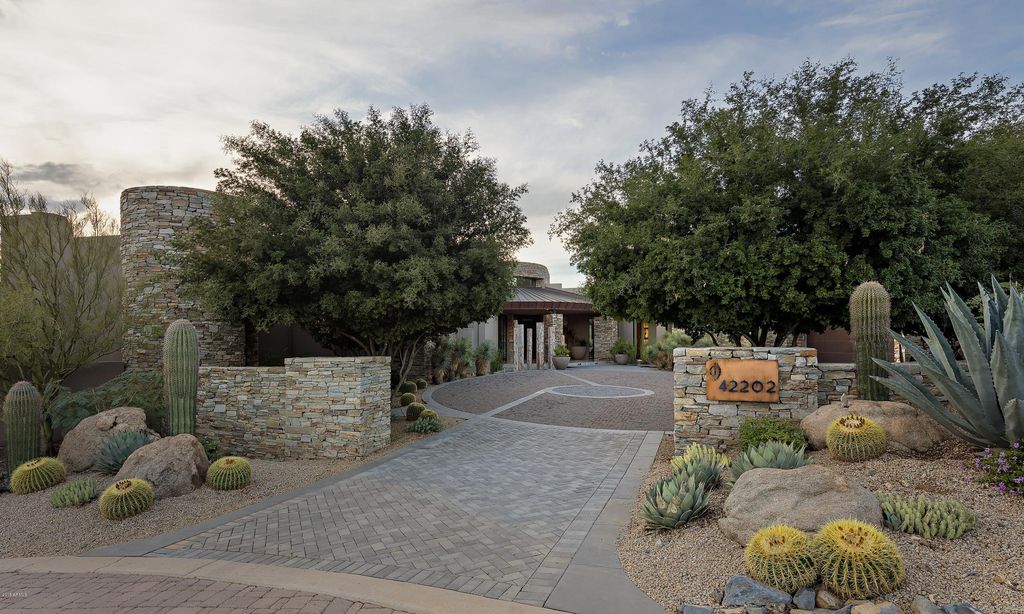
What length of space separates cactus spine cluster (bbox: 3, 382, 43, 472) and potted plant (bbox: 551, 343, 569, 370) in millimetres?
18215

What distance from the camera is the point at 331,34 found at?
8.09 m

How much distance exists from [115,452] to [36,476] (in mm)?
958

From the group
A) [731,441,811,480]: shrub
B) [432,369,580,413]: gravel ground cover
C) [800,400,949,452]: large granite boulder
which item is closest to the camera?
[731,441,811,480]: shrub

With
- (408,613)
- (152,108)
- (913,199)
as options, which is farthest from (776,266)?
(152,108)

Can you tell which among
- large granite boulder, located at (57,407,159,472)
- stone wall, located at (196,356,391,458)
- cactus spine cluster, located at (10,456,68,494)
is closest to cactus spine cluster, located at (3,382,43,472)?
large granite boulder, located at (57,407,159,472)

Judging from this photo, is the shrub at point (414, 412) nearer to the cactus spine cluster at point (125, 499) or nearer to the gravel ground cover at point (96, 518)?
the gravel ground cover at point (96, 518)

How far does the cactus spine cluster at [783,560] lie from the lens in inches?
131

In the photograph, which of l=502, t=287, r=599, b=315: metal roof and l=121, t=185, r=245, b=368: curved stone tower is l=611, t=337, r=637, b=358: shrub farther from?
l=121, t=185, r=245, b=368: curved stone tower

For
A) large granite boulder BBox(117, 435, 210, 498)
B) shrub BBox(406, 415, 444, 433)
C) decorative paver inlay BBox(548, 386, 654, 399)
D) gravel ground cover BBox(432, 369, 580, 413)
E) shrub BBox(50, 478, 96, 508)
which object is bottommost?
gravel ground cover BBox(432, 369, 580, 413)

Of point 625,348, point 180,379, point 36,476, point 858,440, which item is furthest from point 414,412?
point 625,348

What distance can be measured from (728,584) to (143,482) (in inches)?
261

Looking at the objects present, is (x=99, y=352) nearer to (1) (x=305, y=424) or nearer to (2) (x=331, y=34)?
(1) (x=305, y=424)

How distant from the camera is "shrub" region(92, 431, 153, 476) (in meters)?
7.06

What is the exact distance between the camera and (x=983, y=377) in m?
4.67
